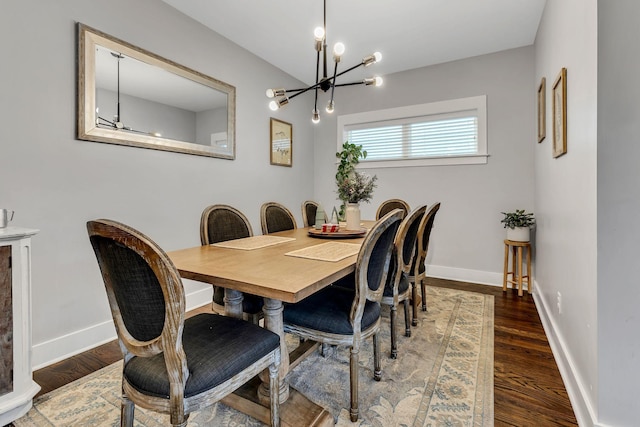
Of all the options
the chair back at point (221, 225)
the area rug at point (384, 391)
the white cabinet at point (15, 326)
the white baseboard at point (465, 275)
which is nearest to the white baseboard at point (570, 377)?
the area rug at point (384, 391)

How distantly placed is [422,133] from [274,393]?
3.54 meters

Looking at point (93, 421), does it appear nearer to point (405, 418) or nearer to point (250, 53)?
point (405, 418)

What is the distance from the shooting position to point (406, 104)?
3.97 meters

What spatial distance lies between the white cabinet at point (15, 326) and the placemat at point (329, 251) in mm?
1275

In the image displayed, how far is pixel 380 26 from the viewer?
9.62ft

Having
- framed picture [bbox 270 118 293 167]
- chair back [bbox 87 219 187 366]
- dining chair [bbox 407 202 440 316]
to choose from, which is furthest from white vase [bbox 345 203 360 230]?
framed picture [bbox 270 118 293 167]

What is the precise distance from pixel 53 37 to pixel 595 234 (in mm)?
3097

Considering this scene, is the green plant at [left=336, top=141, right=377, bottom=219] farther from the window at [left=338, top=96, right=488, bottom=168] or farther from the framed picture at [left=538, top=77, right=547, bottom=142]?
the window at [left=338, top=96, right=488, bottom=168]

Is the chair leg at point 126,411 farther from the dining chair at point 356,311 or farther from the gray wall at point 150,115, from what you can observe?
the gray wall at point 150,115

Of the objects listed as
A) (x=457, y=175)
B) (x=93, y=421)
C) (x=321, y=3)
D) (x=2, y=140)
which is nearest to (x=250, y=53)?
(x=321, y=3)

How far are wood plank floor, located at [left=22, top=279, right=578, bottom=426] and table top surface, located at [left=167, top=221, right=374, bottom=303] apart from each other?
3.41 ft

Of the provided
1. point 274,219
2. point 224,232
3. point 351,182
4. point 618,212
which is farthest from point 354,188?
point 618,212

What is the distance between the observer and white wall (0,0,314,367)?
1.81 m

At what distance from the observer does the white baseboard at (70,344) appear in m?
1.91
